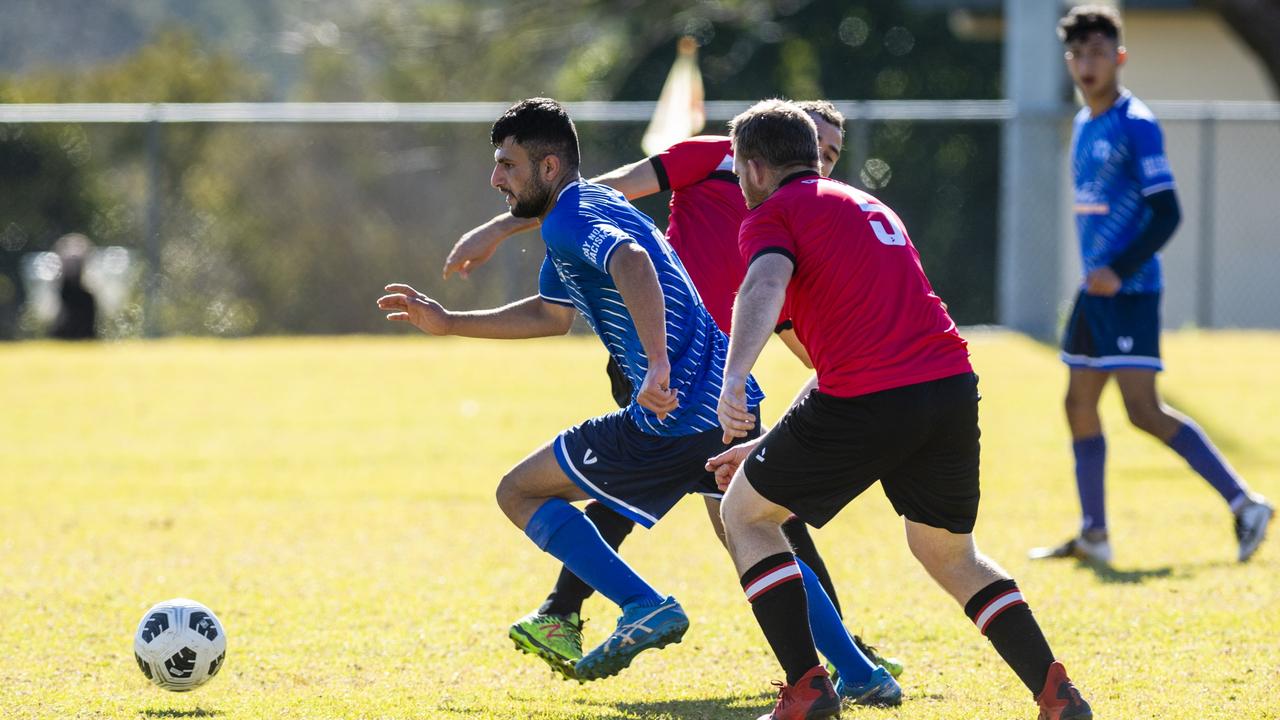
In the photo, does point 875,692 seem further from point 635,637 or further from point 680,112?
point 680,112

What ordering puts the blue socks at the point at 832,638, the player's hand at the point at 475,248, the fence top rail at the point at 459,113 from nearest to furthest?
the blue socks at the point at 832,638 < the player's hand at the point at 475,248 < the fence top rail at the point at 459,113

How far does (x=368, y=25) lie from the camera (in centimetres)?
3123

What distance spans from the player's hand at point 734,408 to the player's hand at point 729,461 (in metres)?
0.43

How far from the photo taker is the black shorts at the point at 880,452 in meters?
4.36

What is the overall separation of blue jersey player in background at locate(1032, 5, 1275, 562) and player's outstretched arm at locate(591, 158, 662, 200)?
2.62 m

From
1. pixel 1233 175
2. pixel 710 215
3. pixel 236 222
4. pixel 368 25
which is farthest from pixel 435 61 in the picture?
pixel 710 215

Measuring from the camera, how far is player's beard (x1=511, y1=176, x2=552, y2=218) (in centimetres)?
499

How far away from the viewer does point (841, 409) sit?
4371 millimetres

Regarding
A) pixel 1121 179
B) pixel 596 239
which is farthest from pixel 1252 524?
pixel 596 239

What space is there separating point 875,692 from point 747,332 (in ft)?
4.47

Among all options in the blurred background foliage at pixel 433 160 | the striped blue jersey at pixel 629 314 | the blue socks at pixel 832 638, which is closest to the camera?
the striped blue jersey at pixel 629 314

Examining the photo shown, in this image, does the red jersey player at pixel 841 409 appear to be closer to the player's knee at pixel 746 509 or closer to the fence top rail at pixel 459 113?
the player's knee at pixel 746 509

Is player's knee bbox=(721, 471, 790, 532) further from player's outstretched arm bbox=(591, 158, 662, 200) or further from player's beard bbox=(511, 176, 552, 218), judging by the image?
player's outstretched arm bbox=(591, 158, 662, 200)

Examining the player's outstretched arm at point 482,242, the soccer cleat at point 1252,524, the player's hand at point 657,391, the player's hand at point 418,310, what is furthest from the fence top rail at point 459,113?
the player's hand at point 657,391
